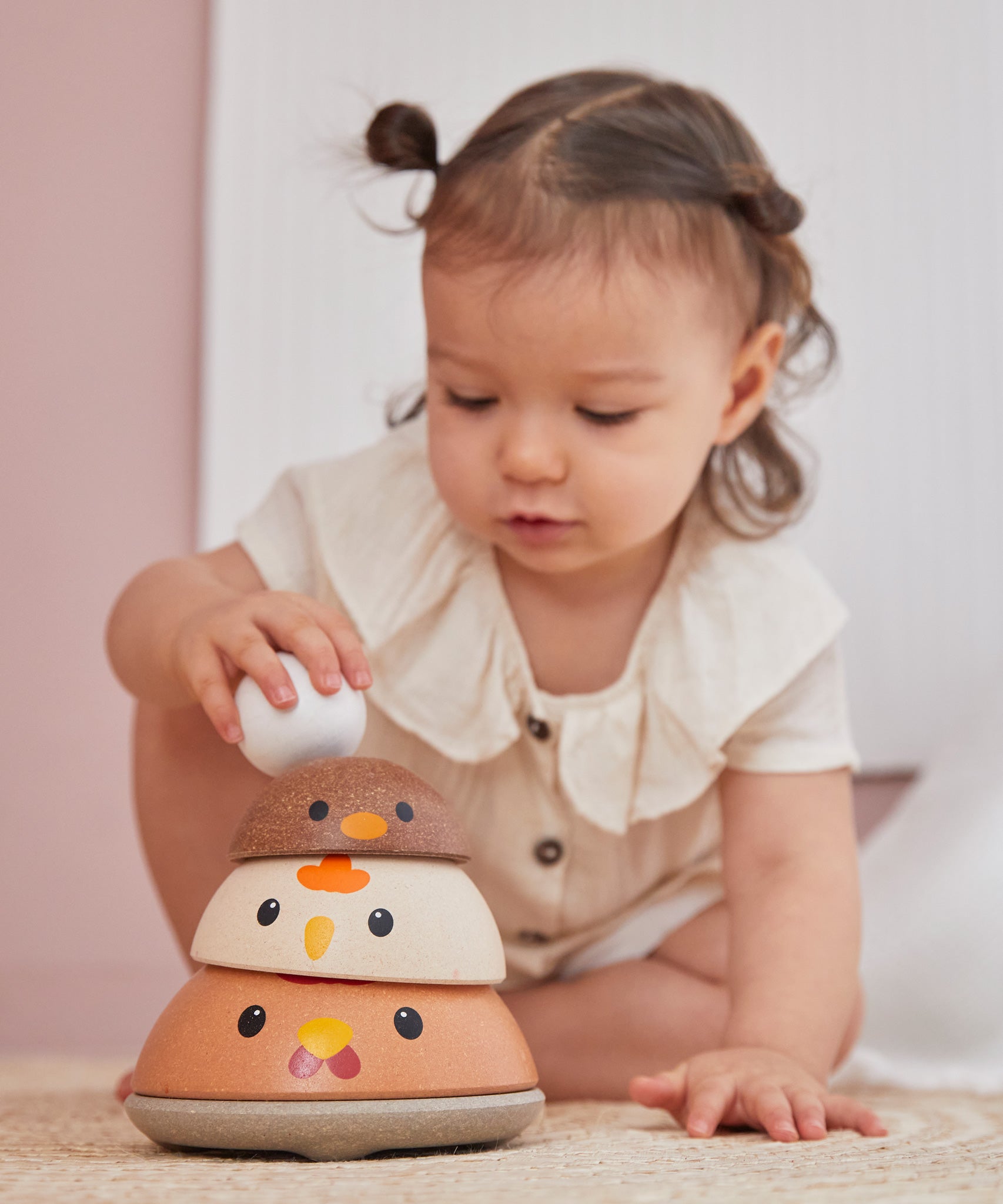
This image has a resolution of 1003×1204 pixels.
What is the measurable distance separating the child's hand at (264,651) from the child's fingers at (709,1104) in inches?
10.0

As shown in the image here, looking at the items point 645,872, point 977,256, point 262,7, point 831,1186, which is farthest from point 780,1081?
point 262,7

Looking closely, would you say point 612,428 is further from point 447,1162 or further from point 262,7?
point 262,7

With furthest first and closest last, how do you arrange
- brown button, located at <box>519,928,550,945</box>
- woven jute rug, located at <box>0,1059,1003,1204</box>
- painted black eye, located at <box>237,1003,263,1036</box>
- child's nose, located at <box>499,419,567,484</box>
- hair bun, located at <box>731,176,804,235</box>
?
brown button, located at <box>519,928,550,945</box> → hair bun, located at <box>731,176,804,235</box> → child's nose, located at <box>499,419,567,484</box> → painted black eye, located at <box>237,1003,263,1036</box> → woven jute rug, located at <box>0,1059,1003,1204</box>

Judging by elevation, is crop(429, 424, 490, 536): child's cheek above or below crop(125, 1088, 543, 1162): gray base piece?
above

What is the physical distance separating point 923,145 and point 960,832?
896 millimetres

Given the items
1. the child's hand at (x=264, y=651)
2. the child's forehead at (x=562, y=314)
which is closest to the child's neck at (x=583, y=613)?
the child's forehead at (x=562, y=314)

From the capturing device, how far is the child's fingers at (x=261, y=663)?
615 millimetres

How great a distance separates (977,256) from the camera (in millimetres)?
1674

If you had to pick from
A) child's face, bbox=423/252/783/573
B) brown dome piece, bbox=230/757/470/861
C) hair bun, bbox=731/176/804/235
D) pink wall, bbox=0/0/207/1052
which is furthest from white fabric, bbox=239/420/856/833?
pink wall, bbox=0/0/207/1052

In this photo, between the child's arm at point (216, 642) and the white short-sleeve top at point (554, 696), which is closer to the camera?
the child's arm at point (216, 642)

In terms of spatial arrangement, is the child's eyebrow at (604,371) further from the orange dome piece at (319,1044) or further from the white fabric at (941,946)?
the white fabric at (941,946)

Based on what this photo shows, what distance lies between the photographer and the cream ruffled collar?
0.93m

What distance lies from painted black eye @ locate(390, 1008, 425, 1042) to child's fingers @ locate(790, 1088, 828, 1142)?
0.21 meters

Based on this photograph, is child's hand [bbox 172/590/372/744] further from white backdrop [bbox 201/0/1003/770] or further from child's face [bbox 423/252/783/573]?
white backdrop [bbox 201/0/1003/770]
